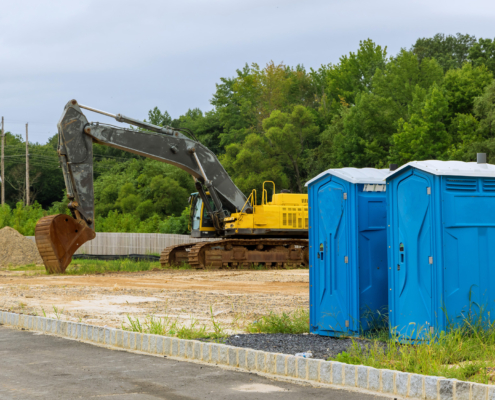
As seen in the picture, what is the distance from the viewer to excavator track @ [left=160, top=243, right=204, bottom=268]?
87.3 ft

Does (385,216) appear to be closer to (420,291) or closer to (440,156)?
(420,291)

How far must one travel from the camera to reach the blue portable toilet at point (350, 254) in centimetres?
816

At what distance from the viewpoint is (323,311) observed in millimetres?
8516

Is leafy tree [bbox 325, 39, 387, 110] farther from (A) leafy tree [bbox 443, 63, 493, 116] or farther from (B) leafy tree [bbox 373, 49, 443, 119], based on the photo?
(A) leafy tree [bbox 443, 63, 493, 116]

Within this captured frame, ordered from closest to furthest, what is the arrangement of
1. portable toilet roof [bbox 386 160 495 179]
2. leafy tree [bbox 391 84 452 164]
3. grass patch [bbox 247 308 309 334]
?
1. portable toilet roof [bbox 386 160 495 179]
2. grass patch [bbox 247 308 309 334]
3. leafy tree [bbox 391 84 452 164]

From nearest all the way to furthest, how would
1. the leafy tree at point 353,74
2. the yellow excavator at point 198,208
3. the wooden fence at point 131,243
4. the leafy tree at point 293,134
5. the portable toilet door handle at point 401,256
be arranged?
the portable toilet door handle at point 401,256, the yellow excavator at point 198,208, the wooden fence at point 131,243, the leafy tree at point 293,134, the leafy tree at point 353,74

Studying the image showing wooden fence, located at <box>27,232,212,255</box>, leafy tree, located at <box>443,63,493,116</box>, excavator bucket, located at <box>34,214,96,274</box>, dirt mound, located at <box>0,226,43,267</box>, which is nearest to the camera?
excavator bucket, located at <box>34,214,96,274</box>

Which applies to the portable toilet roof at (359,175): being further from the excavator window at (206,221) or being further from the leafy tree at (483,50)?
the leafy tree at (483,50)

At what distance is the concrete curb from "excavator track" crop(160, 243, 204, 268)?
681 inches

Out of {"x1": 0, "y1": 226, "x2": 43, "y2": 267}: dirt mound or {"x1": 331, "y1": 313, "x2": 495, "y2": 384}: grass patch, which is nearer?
{"x1": 331, "y1": 313, "x2": 495, "y2": 384}: grass patch

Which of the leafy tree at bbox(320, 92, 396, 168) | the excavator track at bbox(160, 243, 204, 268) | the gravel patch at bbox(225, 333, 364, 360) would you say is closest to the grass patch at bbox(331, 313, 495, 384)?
the gravel patch at bbox(225, 333, 364, 360)

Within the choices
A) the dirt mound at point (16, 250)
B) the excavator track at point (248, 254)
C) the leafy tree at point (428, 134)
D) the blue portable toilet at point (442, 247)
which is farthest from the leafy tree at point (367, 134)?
the blue portable toilet at point (442, 247)

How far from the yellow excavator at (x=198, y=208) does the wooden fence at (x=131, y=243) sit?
37.5ft

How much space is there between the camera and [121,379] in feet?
21.0
